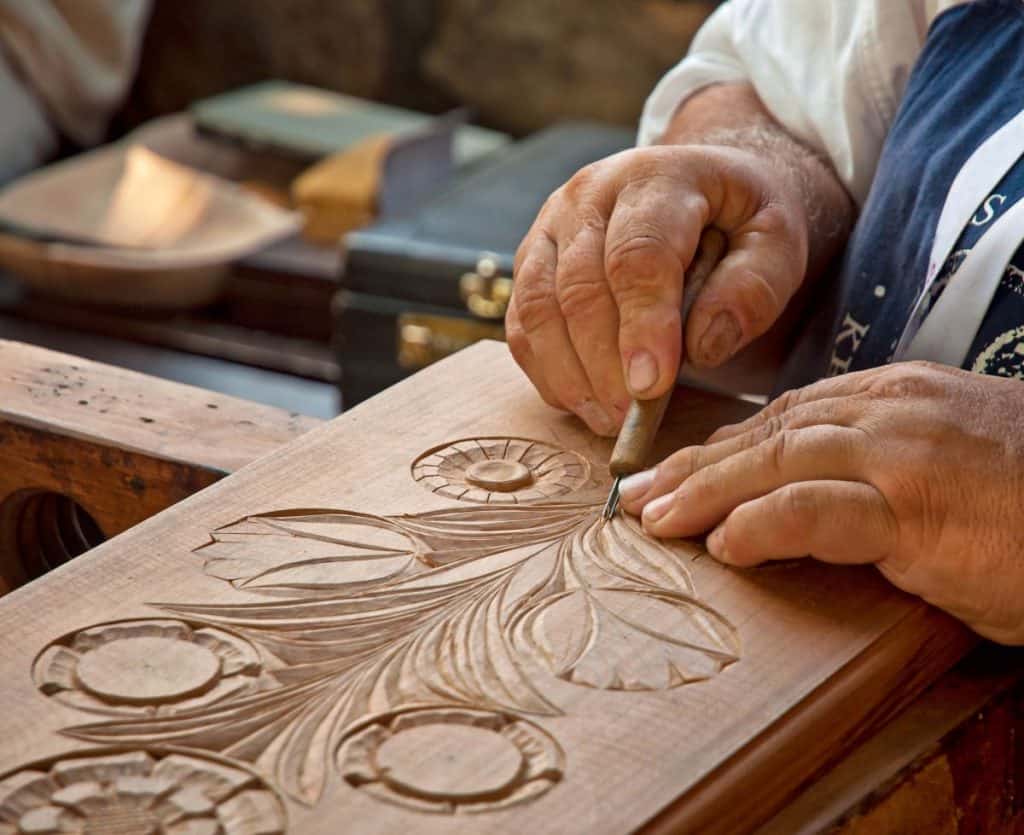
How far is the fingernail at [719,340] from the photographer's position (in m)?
1.25

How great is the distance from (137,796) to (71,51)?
10.3 feet

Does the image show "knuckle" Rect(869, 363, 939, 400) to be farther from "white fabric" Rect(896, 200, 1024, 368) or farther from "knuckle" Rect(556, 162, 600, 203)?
"knuckle" Rect(556, 162, 600, 203)

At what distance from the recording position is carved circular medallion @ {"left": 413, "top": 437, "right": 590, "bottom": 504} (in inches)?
46.4

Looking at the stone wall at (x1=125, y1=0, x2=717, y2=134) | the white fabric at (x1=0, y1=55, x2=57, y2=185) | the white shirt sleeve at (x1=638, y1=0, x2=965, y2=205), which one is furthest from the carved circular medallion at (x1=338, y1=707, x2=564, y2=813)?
the white fabric at (x1=0, y1=55, x2=57, y2=185)

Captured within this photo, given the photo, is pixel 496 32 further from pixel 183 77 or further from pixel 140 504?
pixel 140 504

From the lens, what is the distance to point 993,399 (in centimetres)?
107

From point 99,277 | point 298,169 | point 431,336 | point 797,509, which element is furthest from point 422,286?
point 797,509

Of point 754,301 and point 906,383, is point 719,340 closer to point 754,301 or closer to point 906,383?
point 754,301

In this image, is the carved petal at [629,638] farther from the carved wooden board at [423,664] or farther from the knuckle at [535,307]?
the knuckle at [535,307]

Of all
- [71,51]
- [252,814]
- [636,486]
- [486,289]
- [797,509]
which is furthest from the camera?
[71,51]

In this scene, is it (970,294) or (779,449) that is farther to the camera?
(970,294)

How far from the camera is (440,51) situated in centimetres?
395

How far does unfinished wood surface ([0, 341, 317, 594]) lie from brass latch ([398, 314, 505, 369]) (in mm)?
1367

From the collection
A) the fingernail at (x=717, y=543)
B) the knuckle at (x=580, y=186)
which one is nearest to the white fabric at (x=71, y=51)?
the knuckle at (x=580, y=186)
